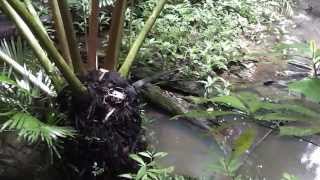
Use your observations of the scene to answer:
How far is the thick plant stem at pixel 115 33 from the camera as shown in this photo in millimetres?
2369

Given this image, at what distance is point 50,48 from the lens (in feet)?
6.71

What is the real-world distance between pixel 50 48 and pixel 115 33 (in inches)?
18.7

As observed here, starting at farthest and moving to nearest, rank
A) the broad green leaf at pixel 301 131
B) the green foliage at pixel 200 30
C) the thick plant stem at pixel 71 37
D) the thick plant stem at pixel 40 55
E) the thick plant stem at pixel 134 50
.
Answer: the green foliage at pixel 200 30, the thick plant stem at pixel 134 50, the thick plant stem at pixel 40 55, the thick plant stem at pixel 71 37, the broad green leaf at pixel 301 131

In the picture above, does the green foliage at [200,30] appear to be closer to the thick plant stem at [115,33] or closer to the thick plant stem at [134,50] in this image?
the thick plant stem at [134,50]

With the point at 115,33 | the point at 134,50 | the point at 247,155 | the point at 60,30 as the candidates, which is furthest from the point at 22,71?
the point at 247,155

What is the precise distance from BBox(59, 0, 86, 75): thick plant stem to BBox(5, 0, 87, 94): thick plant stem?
0.17 metres

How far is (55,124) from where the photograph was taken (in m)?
2.21

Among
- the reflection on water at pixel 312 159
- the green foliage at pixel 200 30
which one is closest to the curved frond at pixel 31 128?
the reflection on water at pixel 312 159

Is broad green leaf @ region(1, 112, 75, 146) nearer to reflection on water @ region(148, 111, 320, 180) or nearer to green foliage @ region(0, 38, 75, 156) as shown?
green foliage @ region(0, 38, 75, 156)

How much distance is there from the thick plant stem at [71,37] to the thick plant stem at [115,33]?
0.56 feet

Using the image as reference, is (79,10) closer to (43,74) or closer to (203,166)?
(43,74)

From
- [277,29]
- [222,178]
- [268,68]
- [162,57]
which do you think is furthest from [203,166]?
[277,29]

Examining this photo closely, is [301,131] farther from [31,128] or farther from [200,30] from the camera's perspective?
[200,30]

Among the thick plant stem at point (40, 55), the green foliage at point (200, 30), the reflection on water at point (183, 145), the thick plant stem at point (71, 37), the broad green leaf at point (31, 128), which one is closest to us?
the broad green leaf at point (31, 128)
